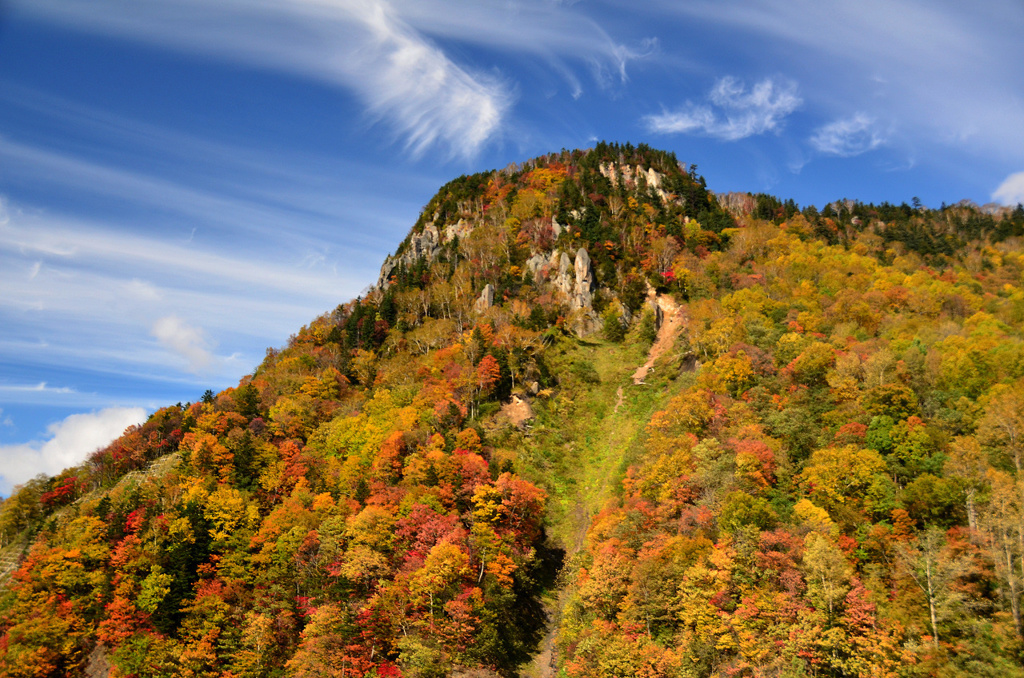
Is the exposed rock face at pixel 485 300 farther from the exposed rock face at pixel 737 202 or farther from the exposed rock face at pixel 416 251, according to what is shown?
the exposed rock face at pixel 737 202

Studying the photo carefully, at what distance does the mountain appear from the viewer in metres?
42.9

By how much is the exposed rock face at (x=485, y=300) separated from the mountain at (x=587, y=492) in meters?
0.47

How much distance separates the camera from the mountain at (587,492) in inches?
1690

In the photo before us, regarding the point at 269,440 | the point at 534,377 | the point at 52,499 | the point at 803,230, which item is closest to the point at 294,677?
the point at 269,440

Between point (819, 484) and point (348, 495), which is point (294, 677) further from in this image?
point (819, 484)

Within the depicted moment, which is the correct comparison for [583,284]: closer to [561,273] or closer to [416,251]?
[561,273]

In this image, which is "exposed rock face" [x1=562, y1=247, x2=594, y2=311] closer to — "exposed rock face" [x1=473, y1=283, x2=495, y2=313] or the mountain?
the mountain

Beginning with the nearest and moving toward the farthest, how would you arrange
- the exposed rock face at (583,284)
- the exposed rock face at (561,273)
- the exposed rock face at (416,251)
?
1. the exposed rock face at (583,284)
2. the exposed rock face at (561,273)
3. the exposed rock face at (416,251)

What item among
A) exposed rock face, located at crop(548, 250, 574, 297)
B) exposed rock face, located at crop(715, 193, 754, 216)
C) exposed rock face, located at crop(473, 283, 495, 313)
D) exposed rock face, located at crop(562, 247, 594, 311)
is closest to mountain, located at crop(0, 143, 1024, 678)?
exposed rock face, located at crop(473, 283, 495, 313)

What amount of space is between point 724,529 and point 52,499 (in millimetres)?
104524

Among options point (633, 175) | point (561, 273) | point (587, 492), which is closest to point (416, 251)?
point (561, 273)

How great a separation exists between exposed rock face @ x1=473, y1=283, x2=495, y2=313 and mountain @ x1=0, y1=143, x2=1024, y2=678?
47 centimetres

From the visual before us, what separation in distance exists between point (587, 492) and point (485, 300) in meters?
49.8

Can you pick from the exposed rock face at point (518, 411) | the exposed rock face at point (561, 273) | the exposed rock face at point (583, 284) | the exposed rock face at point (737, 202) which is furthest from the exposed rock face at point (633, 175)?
the exposed rock face at point (518, 411)
